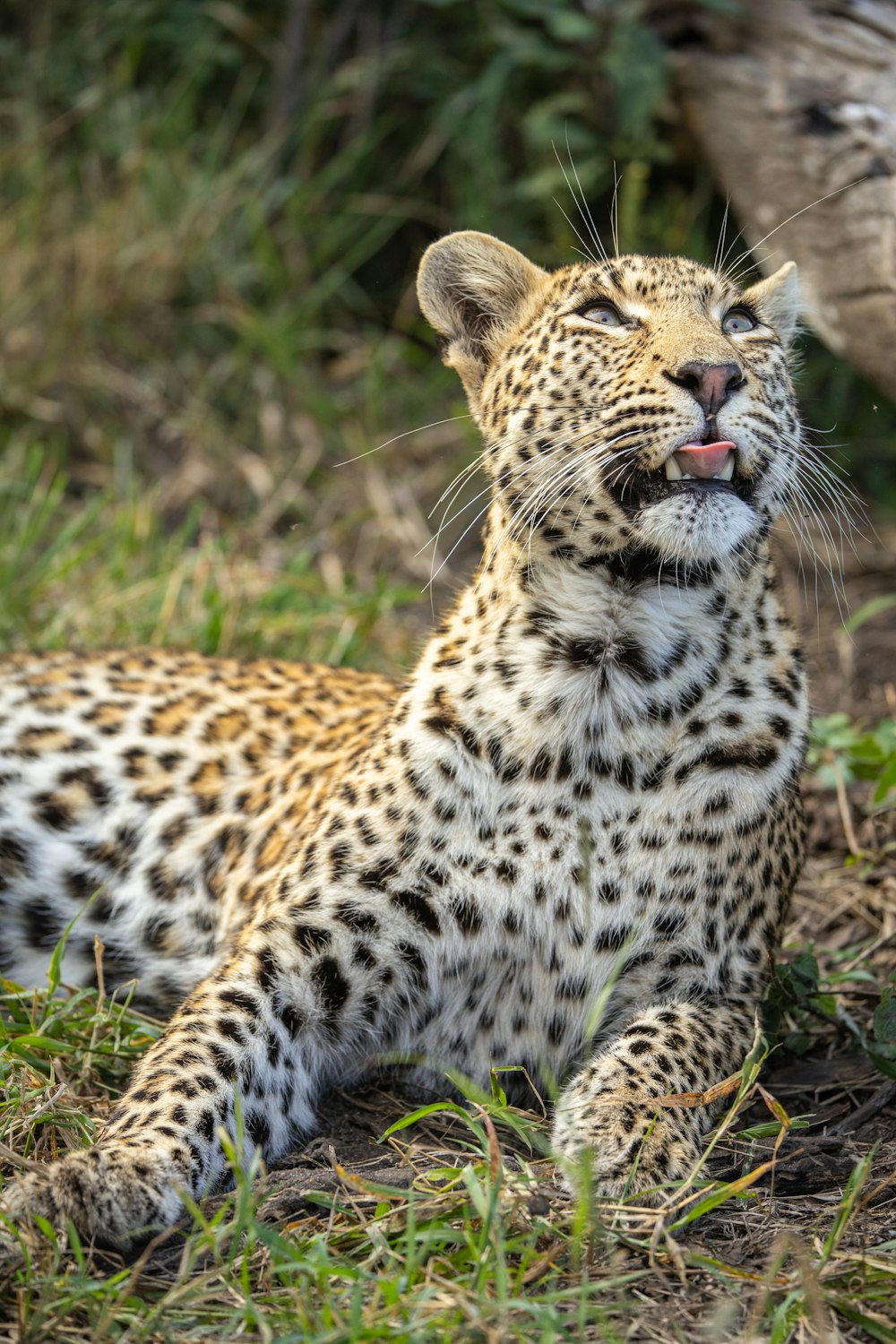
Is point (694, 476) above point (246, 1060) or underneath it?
above

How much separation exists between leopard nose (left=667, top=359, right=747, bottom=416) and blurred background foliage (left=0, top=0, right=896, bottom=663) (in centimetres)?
343

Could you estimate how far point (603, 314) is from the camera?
4215 mm

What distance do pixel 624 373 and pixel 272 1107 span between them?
77.9 inches

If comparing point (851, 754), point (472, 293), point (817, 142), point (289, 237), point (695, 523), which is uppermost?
point (817, 142)

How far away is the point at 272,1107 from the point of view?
3.80 meters

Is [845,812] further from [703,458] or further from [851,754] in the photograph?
[703,458]

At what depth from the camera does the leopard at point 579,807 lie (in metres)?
3.69

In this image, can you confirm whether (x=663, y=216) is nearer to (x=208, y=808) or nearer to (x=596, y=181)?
(x=596, y=181)

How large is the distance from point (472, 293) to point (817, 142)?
8.68ft

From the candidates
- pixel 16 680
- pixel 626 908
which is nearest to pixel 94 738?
pixel 16 680

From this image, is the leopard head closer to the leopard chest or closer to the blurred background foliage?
the leopard chest

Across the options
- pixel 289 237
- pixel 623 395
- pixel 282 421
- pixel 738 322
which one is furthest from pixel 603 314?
pixel 289 237

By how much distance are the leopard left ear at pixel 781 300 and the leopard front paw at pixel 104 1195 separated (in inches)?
110

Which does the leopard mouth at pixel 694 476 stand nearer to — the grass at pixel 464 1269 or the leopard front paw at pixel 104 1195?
the grass at pixel 464 1269
